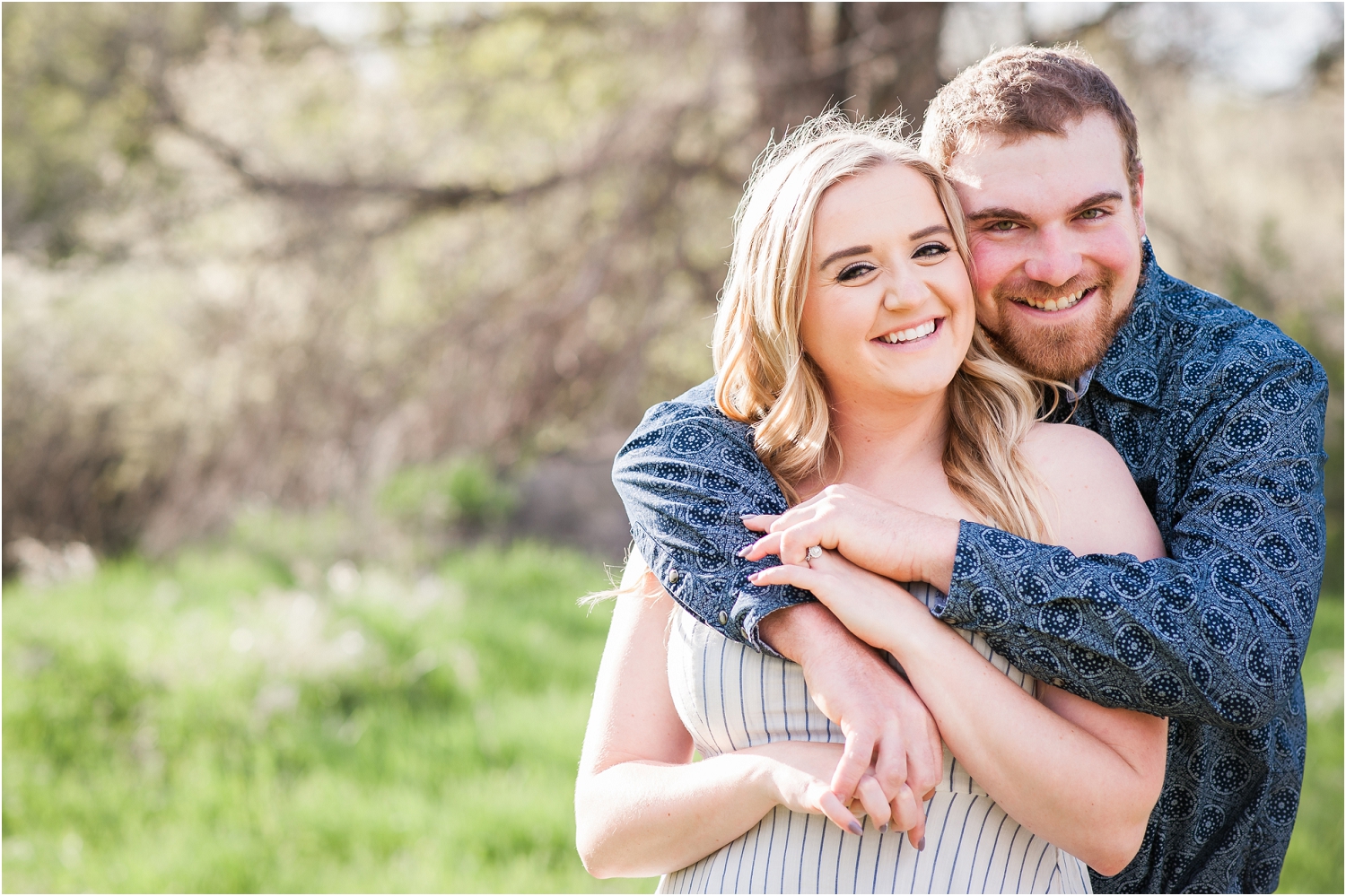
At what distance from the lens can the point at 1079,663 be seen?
175 centimetres

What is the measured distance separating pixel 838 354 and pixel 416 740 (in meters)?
2.97

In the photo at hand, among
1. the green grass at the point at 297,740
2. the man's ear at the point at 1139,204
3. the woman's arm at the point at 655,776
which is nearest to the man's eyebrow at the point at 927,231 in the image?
the man's ear at the point at 1139,204

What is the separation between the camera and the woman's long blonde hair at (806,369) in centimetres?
204

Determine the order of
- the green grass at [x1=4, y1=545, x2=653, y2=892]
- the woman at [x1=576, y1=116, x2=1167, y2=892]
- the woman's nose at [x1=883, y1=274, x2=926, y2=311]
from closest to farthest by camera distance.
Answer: the woman at [x1=576, y1=116, x2=1167, y2=892] → the woman's nose at [x1=883, y1=274, x2=926, y2=311] → the green grass at [x1=4, y1=545, x2=653, y2=892]

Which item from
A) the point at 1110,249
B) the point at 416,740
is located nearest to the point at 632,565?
the point at 1110,249

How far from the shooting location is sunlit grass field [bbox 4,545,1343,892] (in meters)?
3.82

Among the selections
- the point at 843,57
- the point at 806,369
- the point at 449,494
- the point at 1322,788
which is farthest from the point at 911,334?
the point at 449,494

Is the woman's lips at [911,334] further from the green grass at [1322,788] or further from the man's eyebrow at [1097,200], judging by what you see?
the green grass at [1322,788]

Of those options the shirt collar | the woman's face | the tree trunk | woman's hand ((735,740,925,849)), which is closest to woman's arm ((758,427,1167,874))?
woman's hand ((735,740,925,849))

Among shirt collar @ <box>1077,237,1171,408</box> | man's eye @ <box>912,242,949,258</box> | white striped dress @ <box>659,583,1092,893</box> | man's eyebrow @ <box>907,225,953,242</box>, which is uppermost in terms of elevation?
man's eyebrow @ <box>907,225,953,242</box>

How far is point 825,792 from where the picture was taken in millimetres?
1762

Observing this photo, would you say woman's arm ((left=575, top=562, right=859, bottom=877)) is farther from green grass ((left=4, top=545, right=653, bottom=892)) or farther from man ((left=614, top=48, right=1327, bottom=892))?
green grass ((left=4, top=545, right=653, bottom=892))

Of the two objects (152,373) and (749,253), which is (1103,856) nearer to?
(749,253)

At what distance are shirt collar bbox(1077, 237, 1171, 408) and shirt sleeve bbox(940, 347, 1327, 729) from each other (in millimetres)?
296
